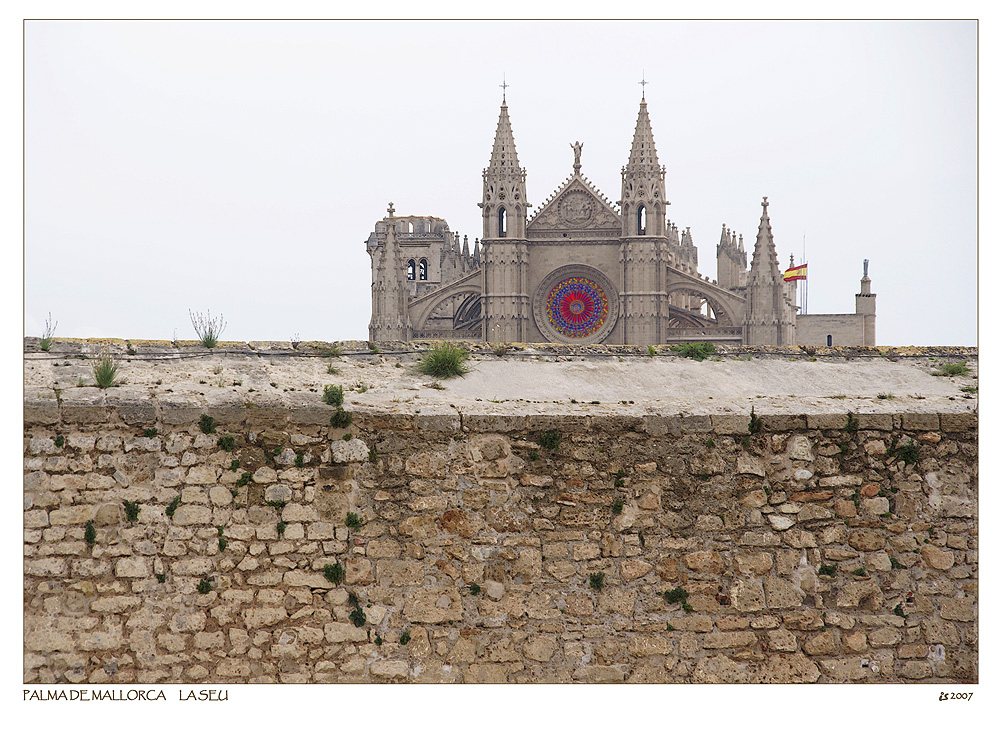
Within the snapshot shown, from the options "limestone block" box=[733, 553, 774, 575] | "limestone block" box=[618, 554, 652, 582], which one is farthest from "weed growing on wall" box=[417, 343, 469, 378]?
"limestone block" box=[733, 553, 774, 575]

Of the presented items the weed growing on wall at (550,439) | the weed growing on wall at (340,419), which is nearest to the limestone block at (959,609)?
the weed growing on wall at (550,439)

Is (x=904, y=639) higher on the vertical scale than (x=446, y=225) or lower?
lower

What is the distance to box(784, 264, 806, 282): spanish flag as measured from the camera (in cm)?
4678

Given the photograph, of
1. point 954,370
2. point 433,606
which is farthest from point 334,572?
point 954,370

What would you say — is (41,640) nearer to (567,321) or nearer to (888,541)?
(888,541)

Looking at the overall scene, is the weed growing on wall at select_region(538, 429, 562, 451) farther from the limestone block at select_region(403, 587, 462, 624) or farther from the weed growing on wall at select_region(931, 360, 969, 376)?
the weed growing on wall at select_region(931, 360, 969, 376)

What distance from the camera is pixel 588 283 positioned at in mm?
46219

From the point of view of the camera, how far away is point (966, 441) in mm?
6379

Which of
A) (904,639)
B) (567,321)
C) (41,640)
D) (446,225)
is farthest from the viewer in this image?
(446,225)

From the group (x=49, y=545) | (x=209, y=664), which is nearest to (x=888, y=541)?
(x=209, y=664)

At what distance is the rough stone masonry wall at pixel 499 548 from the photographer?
18.9 ft

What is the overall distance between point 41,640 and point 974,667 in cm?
596

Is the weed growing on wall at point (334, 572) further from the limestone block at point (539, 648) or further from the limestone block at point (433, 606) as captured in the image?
the limestone block at point (539, 648)

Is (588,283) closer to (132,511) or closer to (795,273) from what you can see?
(795,273)
